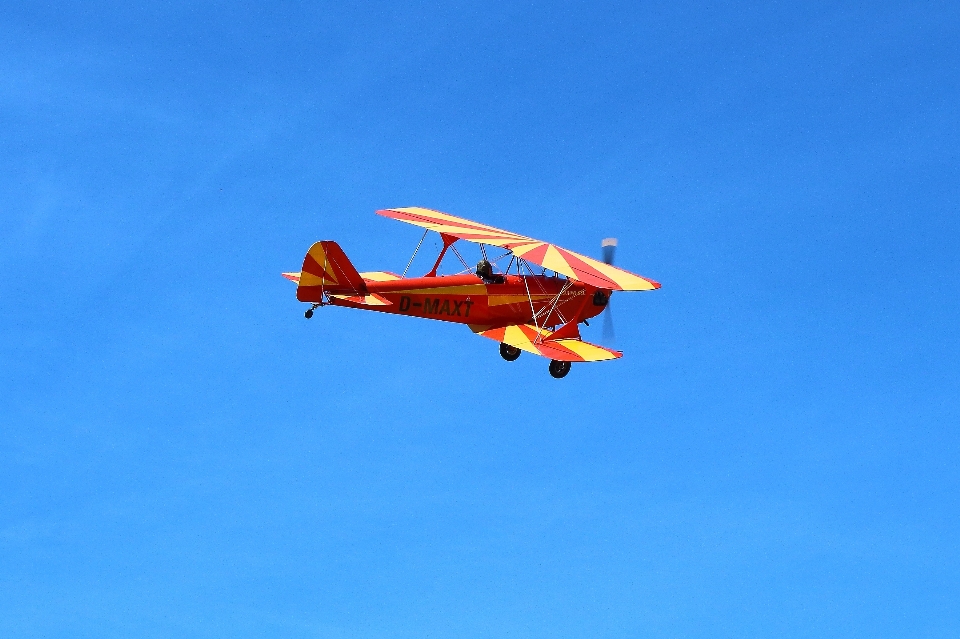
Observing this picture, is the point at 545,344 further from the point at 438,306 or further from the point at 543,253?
the point at 438,306

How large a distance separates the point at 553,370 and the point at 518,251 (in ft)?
13.0

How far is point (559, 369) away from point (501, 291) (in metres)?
2.98

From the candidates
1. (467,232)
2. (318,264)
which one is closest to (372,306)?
(318,264)

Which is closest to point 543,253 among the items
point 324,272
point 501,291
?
point 501,291

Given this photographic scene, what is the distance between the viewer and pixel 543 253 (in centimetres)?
4303

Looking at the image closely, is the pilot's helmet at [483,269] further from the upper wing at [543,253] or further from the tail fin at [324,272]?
the tail fin at [324,272]

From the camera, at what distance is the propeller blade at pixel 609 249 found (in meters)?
46.6

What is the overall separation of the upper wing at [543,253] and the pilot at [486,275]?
2.49 feet

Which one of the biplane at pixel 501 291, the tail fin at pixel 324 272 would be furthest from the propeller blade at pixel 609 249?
the tail fin at pixel 324 272

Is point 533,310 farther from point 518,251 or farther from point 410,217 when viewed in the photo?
point 410,217

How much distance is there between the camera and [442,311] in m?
43.0

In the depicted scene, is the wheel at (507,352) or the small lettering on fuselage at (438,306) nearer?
the small lettering on fuselage at (438,306)

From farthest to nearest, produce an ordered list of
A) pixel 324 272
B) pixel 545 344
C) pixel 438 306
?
pixel 438 306 < pixel 545 344 < pixel 324 272

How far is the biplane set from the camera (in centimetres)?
4056
